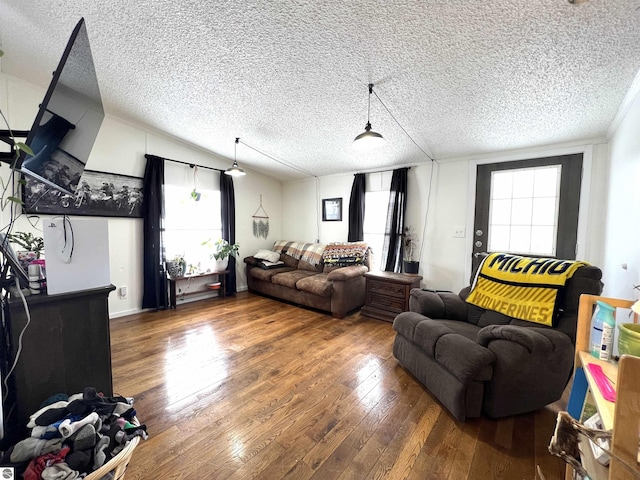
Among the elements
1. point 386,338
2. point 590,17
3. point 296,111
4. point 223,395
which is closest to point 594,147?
point 590,17

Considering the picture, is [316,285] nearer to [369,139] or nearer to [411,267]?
[411,267]

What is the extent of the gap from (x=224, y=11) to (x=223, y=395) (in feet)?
8.54

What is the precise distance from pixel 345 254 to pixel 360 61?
271 centimetres

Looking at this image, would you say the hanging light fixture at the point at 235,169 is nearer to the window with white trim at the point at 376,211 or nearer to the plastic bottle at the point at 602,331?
the window with white trim at the point at 376,211

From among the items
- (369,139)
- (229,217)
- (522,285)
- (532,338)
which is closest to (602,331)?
(532,338)

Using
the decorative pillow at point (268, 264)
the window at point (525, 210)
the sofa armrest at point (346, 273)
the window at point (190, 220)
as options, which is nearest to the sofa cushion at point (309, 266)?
the decorative pillow at point (268, 264)

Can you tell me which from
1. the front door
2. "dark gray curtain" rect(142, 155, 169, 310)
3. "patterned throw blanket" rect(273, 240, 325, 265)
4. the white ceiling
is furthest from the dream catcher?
the front door

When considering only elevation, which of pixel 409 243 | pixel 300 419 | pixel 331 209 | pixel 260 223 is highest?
pixel 331 209

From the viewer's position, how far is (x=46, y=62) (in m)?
2.41

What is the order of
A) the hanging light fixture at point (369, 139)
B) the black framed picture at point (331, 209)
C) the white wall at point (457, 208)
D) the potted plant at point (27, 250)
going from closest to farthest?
1. the potted plant at point (27, 250)
2. the hanging light fixture at point (369, 139)
3. the white wall at point (457, 208)
4. the black framed picture at point (331, 209)

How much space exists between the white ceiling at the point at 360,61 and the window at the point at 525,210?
0.40 metres

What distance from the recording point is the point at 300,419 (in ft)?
5.38

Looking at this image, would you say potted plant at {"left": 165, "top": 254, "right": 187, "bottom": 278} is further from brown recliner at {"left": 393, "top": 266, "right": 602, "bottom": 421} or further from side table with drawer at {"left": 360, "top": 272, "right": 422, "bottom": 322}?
brown recliner at {"left": 393, "top": 266, "right": 602, "bottom": 421}

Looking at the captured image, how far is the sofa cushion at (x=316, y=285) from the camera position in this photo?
3.51 metres
